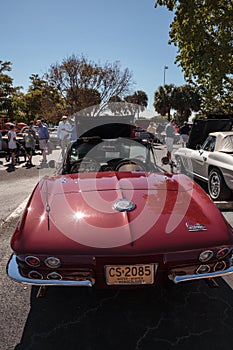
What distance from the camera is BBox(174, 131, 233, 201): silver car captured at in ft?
17.6

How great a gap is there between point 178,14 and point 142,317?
35.8 ft

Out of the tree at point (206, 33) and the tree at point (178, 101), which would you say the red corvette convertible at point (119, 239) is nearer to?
the tree at point (206, 33)

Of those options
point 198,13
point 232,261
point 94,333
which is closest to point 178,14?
point 198,13

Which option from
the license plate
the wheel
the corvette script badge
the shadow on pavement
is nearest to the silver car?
the wheel

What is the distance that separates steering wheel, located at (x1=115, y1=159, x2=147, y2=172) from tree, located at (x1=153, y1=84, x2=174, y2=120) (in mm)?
42501

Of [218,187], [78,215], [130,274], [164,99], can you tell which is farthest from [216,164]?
[164,99]

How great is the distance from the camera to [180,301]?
2568mm

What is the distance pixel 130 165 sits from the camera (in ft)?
12.4

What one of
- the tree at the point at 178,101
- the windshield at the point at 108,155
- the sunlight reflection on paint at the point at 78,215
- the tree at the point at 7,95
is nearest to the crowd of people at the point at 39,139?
the windshield at the point at 108,155

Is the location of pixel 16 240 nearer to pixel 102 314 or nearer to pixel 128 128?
pixel 102 314

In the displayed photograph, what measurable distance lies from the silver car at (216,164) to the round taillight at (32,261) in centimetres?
405

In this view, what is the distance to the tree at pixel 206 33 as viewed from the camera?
10.1 meters

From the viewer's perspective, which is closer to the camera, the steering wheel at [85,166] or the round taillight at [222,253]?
the round taillight at [222,253]

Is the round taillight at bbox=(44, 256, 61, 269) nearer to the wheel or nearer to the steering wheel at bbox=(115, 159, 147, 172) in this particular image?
the steering wheel at bbox=(115, 159, 147, 172)
